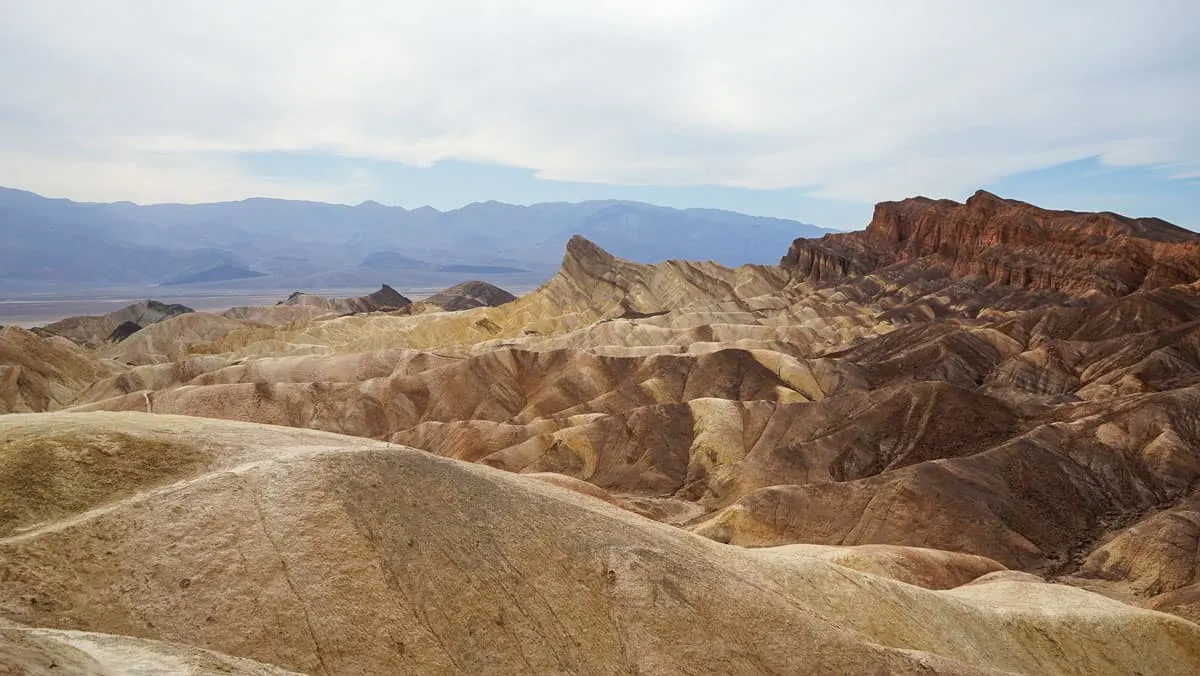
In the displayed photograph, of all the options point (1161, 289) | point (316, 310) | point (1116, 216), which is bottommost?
point (316, 310)

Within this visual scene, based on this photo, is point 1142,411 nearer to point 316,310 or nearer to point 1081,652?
point 1081,652

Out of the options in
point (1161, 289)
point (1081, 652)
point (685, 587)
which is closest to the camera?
point (685, 587)

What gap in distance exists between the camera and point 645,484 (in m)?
58.1

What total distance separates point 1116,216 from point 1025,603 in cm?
12065

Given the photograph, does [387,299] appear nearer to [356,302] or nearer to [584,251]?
[356,302]

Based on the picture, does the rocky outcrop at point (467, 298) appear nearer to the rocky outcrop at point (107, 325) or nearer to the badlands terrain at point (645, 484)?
the rocky outcrop at point (107, 325)

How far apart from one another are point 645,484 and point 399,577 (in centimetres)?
3934

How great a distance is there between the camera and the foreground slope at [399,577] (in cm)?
1789

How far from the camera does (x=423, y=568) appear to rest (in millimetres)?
20375

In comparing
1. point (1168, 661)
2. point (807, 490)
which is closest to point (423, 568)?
point (1168, 661)

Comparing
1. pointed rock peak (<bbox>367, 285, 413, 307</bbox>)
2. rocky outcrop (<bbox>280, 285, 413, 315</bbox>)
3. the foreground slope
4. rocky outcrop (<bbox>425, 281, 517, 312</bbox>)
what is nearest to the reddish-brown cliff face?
rocky outcrop (<bbox>425, 281, 517, 312</bbox>)

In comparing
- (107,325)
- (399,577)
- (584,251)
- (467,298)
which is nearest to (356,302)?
(467,298)

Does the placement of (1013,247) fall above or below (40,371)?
above

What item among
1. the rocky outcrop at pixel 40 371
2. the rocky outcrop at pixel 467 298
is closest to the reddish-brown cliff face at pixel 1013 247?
the rocky outcrop at pixel 467 298
